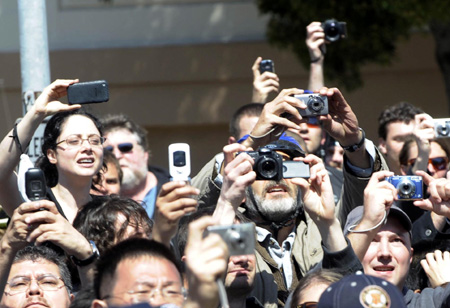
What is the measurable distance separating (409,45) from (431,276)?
351 inches

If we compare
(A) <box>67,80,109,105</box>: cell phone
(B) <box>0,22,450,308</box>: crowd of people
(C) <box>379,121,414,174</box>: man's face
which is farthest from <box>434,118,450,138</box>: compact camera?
(A) <box>67,80,109,105</box>: cell phone

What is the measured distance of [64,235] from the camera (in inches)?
177

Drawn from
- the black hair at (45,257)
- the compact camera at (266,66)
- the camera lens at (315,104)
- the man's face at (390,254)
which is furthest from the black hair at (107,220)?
the compact camera at (266,66)

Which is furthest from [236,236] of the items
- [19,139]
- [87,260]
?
[19,139]

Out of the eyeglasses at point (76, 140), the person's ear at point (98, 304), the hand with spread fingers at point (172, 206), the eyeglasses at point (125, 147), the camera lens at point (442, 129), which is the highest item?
the eyeglasses at point (125, 147)

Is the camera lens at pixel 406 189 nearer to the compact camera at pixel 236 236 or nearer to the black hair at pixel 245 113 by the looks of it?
the compact camera at pixel 236 236

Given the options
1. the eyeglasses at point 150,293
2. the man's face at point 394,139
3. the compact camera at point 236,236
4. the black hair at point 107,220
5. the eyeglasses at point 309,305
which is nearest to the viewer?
the compact camera at point 236,236

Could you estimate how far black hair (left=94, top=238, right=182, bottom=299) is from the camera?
3.84 m

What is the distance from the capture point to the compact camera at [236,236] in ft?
11.1

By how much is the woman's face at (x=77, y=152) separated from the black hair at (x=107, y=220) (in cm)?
67

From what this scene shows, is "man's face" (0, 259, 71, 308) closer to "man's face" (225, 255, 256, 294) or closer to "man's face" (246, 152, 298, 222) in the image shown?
"man's face" (225, 255, 256, 294)

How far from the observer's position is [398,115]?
7613 millimetres

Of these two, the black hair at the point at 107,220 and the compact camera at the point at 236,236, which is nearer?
the compact camera at the point at 236,236

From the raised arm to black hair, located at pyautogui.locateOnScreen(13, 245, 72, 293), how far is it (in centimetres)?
48
